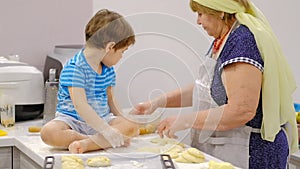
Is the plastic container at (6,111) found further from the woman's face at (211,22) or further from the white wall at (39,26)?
the woman's face at (211,22)

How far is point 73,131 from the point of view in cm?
145

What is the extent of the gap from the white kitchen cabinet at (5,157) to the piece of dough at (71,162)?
419 mm

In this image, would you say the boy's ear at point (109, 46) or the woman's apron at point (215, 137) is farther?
the woman's apron at point (215, 137)

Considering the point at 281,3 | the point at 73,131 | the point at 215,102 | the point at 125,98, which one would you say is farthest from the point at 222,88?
the point at 281,3

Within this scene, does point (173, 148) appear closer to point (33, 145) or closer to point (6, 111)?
point (33, 145)

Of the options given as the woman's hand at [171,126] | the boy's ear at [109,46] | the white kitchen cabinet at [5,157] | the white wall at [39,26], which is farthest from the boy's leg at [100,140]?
the white wall at [39,26]

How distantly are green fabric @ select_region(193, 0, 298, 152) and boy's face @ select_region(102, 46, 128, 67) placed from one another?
10.9 inches

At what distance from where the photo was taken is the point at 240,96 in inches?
56.6

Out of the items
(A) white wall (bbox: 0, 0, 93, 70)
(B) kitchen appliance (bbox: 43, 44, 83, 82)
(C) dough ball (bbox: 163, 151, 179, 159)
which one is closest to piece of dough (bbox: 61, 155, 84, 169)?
(C) dough ball (bbox: 163, 151, 179, 159)

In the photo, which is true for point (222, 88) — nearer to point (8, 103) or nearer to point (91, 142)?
point (91, 142)

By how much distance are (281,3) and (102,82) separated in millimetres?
1163

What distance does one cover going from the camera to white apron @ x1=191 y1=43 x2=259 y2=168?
5.05 ft

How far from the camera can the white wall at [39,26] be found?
83.5 inches

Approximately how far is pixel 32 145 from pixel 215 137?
1.76ft
